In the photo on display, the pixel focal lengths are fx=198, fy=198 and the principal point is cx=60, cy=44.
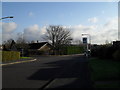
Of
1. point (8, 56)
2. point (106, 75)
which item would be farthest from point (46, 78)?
point (8, 56)

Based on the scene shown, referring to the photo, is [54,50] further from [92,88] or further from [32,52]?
[92,88]

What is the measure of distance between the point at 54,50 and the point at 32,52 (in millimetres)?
8818

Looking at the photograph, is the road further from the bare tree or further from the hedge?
the bare tree

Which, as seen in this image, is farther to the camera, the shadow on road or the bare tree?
the bare tree

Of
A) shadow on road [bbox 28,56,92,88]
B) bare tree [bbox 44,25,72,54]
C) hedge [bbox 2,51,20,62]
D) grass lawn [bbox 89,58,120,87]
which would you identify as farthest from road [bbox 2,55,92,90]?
bare tree [bbox 44,25,72,54]

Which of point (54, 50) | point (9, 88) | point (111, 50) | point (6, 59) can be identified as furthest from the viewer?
point (54, 50)

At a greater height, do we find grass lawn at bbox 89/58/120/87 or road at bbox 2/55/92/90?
grass lawn at bbox 89/58/120/87

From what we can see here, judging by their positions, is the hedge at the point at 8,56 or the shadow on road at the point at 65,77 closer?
the shadow on road at the point at 65,77

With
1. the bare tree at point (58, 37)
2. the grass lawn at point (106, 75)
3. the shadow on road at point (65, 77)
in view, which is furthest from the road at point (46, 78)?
the bare tree at point (58, 37)

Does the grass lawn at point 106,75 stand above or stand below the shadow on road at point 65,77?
above

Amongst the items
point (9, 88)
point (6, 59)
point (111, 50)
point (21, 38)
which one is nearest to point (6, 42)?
point (21, 38)

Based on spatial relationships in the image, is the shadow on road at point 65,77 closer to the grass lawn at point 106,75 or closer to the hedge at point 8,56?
the grass lawn at point 106,75

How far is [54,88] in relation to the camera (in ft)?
30.2

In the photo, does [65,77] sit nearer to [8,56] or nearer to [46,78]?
[46,78]
